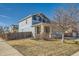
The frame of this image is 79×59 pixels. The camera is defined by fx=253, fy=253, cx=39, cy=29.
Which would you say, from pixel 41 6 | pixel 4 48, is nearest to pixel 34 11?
pixel 41 6

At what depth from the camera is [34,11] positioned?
4762mm

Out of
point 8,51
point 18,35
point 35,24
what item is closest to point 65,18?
point 35,24

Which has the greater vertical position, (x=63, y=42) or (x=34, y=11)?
(x=34, y=11)

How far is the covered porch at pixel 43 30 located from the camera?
478 centimetres

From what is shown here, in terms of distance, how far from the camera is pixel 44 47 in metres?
4.79

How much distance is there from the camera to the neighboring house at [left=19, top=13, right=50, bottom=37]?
4773mm

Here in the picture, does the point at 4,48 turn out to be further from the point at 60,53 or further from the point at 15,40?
the point at 60,53

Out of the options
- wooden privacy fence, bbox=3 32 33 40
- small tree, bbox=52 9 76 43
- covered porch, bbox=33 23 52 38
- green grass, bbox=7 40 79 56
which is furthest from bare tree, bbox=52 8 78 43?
wooden privacy fence, bbox=3 32 33 40

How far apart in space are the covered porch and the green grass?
13cm

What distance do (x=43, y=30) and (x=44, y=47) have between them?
0.32 m

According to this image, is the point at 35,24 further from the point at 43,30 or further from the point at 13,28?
the point at 13,28

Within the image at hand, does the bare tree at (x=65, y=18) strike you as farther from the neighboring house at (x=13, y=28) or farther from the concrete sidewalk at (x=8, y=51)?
the concrete sidewalk at (x=8, y=51)

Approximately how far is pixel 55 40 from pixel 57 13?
A: 52cm

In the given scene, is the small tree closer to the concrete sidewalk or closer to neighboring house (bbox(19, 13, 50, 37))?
neighboring house (bbox(19, 13, 50, 37))
